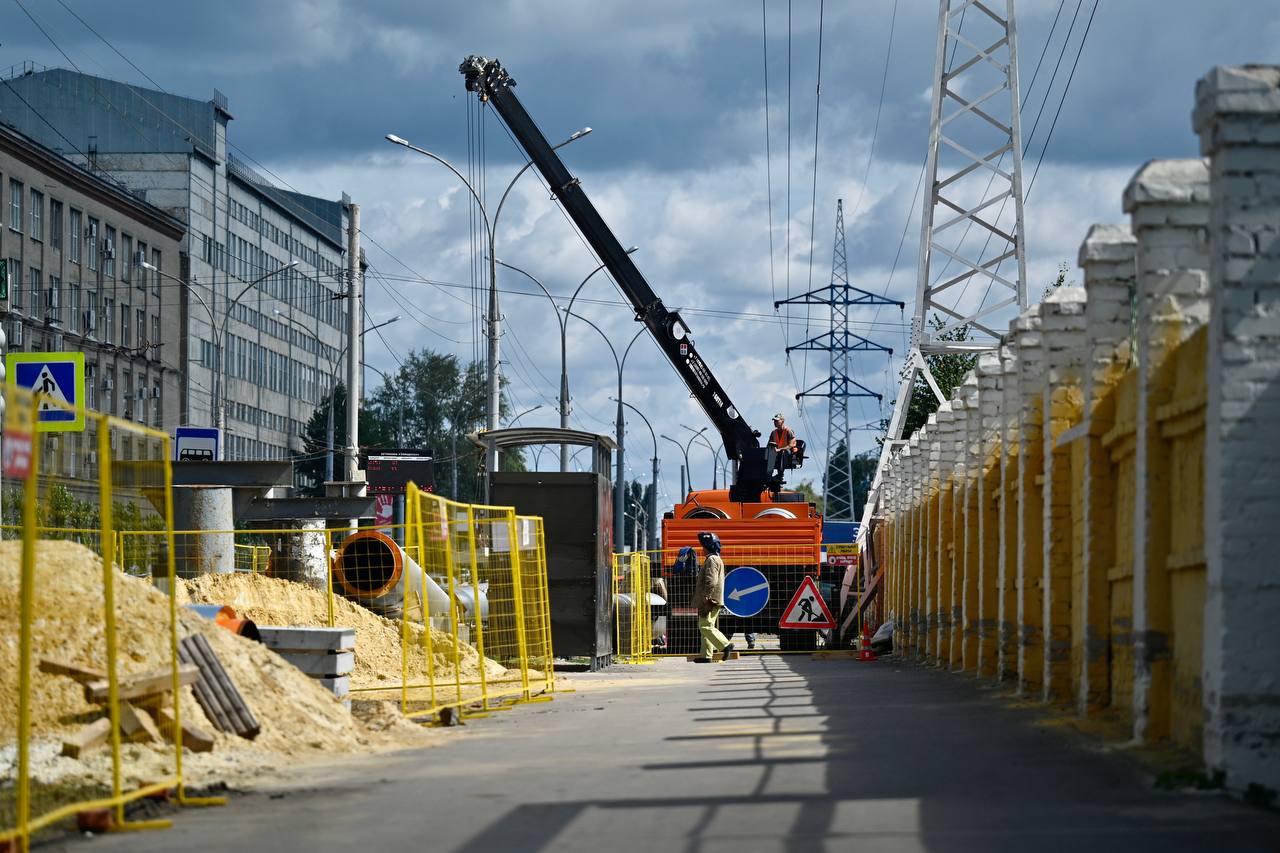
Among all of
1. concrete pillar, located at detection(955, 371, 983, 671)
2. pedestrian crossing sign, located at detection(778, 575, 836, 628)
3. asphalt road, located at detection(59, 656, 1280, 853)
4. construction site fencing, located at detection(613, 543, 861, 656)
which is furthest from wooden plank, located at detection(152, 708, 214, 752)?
pedestrian crossing sign, located at detection(778, 575, 836, 628)

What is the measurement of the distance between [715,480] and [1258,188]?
98.8 meters

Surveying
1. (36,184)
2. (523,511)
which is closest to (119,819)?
(523,511)

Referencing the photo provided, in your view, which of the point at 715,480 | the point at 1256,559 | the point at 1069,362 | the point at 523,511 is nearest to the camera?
the point at 1256,559

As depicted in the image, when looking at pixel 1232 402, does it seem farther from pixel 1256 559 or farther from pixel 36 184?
pixel 36 184

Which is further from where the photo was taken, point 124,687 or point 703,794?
point 124,687

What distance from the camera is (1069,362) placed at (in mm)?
15430

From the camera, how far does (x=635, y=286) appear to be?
1447 inches

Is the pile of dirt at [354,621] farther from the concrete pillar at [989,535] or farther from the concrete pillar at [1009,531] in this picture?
the concrete pillar at [1009,531]

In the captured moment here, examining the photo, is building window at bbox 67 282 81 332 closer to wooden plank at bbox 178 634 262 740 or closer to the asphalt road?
the asphalt road

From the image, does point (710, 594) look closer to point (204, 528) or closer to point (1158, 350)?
point (204, 528)

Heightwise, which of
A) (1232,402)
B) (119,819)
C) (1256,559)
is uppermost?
(1232,402)

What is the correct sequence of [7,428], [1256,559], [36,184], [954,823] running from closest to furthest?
1. [7,428]
2. [954,823]
3. [1256,559]
4. [36,184]

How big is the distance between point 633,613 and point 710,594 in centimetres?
210

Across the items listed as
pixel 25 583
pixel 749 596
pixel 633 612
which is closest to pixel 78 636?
pixel 25 583
